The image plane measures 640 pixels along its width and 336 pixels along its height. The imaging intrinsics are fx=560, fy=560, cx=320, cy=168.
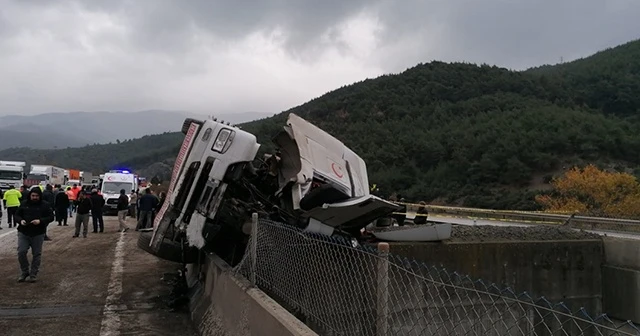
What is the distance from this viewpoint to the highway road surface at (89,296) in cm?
677

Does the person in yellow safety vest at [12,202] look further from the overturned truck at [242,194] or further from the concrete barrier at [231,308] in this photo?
the concrete barrier at [231,308]

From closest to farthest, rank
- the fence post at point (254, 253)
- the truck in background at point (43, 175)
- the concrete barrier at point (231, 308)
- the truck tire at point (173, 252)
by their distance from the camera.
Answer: the concrete barrier at point (231, 308)
the fence post at point (254, 253)
the truck tire at point (173, 252)
the truck in background at point (43, 175)

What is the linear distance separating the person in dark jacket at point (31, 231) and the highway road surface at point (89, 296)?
242 millimetres

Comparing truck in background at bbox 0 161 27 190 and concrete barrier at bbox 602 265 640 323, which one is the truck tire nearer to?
concrete barrier at bbox 602 265 640 323

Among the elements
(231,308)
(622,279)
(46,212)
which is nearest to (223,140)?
(231,308)

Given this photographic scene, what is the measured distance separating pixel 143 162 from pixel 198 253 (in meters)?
117

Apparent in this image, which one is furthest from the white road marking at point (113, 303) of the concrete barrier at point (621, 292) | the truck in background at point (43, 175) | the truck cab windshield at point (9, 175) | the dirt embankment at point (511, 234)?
the truck in background at point (43, 175)

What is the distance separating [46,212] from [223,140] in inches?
157

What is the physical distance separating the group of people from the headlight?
3.85 m

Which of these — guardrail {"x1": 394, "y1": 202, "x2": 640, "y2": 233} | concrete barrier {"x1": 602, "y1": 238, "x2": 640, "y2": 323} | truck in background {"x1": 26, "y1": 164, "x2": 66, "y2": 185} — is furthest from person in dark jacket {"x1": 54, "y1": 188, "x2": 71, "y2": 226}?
truck in background {"x1": 26, "y1": 164, "x2": 66, "y2": 185}

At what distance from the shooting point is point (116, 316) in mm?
7285

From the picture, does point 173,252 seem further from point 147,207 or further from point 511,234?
point 147,207

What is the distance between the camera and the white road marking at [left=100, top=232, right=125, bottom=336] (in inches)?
264

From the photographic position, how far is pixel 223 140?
24.1 ft
